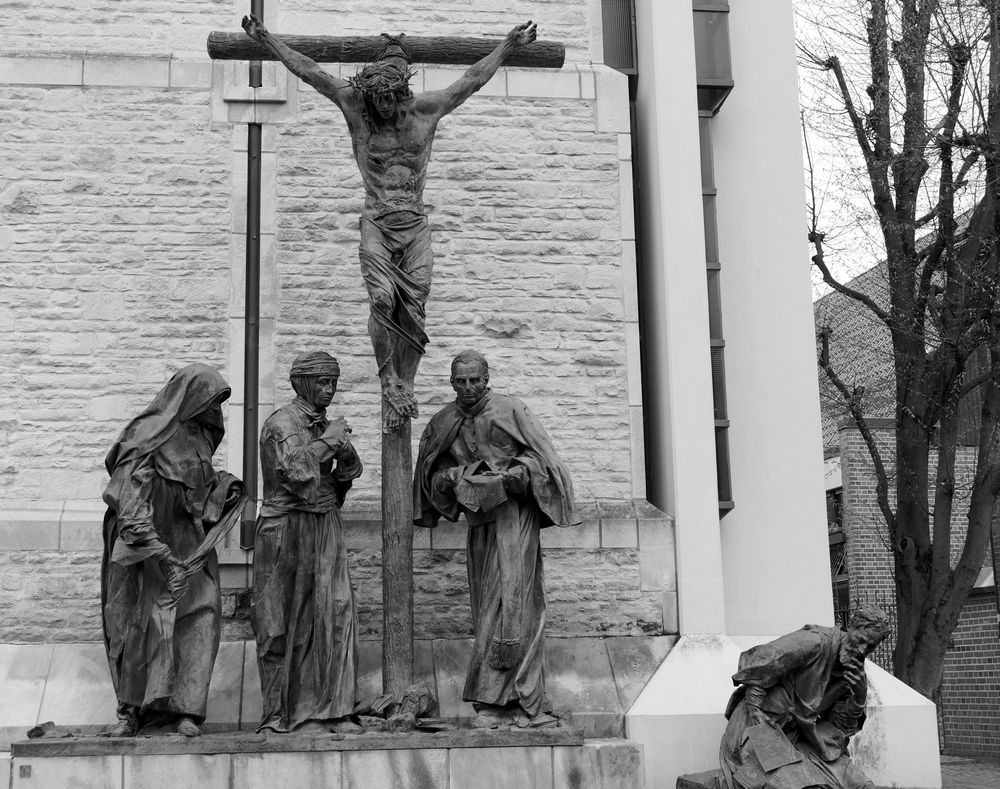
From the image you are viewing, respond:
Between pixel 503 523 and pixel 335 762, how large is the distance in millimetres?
1815

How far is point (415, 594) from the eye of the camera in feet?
34.1

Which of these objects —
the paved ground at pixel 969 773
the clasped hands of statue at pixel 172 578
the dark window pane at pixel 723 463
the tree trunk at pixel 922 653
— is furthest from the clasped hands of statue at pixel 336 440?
the tree trunk at pixel 922 653

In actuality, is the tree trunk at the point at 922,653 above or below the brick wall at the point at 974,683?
above

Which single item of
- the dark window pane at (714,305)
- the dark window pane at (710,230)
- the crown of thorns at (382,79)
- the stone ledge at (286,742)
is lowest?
the stone ledge at (286,742)

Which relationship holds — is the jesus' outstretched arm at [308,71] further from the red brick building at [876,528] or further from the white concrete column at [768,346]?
the red brick building at [876,528]

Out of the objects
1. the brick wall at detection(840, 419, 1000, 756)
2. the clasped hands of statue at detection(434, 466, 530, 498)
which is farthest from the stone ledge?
the brick wall at detection(840, 419, 1000, 756)

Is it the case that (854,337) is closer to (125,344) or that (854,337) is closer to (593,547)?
(593,547)

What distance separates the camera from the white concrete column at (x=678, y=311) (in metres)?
10.6

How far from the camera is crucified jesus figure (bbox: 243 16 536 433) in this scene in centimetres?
916

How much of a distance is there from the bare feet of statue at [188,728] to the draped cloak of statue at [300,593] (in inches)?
16.3

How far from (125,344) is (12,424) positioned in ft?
3.19

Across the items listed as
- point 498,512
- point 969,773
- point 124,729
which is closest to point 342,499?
point 498,512

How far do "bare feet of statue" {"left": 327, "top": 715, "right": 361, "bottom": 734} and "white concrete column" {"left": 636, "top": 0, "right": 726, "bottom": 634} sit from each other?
9.14 feet

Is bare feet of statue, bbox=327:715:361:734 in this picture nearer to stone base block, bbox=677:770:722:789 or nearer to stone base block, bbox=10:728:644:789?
stone base block, bbox=10:728:644:789
